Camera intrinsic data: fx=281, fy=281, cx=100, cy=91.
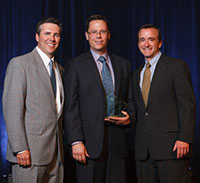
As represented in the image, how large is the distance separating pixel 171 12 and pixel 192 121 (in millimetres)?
2211

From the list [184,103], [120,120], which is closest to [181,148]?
[184,103]

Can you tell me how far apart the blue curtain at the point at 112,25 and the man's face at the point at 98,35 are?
1239mm

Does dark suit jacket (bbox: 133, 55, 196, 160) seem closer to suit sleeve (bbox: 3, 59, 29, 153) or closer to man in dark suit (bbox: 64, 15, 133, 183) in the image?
man in dark suit (bbox: 64, 15, 133, 183)

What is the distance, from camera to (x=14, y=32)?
11.5 feet

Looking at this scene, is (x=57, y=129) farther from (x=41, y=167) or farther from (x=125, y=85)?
(x=125, y=85)

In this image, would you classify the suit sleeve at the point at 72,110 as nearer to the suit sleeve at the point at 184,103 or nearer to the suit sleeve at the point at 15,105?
the suit sleeve at the point at 15,105

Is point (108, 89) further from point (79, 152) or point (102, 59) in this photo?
point (79, 152)

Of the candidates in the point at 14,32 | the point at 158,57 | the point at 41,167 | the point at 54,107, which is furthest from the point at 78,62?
the point at 14,32

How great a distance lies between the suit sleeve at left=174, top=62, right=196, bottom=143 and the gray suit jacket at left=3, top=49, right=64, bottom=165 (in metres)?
1.01

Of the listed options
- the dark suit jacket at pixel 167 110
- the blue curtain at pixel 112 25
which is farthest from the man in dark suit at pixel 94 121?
the blue curtain at pixel 112 25

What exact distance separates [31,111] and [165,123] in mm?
1107

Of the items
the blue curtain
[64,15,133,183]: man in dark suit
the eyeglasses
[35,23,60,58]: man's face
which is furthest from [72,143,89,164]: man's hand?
the blue curtain

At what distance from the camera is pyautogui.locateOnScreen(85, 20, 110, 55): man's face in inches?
93.7

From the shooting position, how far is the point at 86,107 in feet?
7.52
